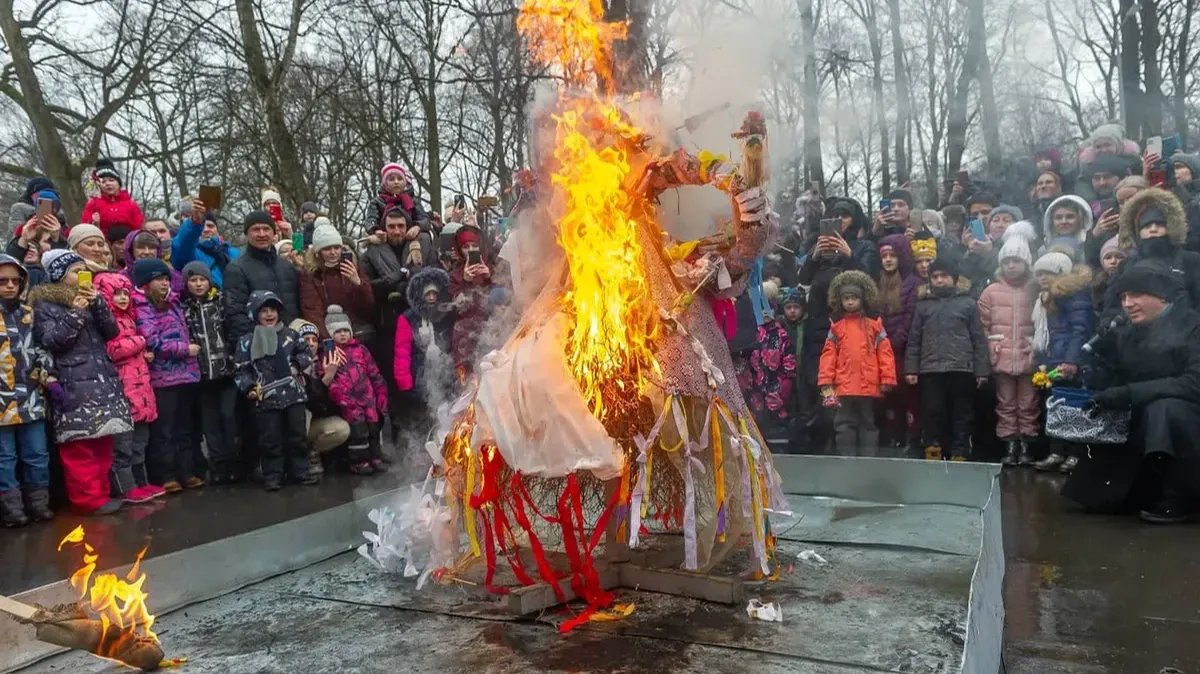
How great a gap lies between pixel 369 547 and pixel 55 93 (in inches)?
712

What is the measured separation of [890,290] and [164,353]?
5.81 m

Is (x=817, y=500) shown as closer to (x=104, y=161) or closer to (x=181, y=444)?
(x=181, y=444)

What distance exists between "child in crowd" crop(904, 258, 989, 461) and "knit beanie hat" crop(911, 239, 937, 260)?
17 centimetres

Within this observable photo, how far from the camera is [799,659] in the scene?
3092 millimetres

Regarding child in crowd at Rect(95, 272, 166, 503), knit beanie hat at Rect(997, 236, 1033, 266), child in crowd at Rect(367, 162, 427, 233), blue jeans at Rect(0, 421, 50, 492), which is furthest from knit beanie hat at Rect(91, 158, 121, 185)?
knit beanie hat at Rect(997, 236, 1033, 266)

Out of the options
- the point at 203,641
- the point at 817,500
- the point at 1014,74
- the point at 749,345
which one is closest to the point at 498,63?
the point at 1014,74

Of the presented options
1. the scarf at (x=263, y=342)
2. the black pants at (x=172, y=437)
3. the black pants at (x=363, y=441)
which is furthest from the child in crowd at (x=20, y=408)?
the black pants at (x=363, y=441)

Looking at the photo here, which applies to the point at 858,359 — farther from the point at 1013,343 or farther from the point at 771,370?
the point at 1013,343

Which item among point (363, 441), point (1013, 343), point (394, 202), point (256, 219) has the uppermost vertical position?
point (394, 202)

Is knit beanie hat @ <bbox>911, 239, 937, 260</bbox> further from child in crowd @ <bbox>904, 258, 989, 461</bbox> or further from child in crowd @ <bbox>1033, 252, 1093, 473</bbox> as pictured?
child in crowd @ <bbox>1033, 252, 1093, 473</bbox>

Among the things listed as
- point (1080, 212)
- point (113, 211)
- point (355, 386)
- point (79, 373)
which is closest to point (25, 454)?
point (79, 373)

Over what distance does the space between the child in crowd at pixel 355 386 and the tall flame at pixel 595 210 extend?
4.02 meters

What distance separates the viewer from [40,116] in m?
14.4

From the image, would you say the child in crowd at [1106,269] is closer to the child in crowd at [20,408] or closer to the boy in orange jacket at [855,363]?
the boy in orange jacket at [855,363]
